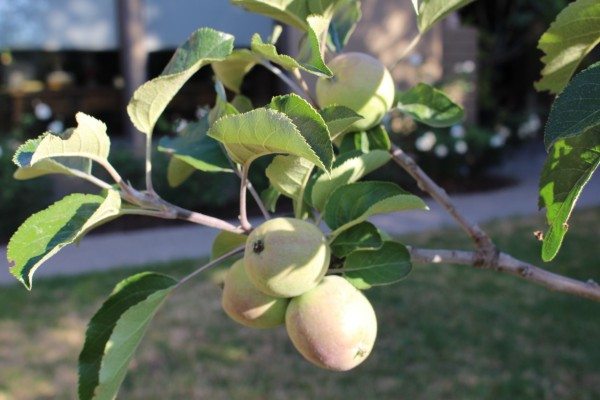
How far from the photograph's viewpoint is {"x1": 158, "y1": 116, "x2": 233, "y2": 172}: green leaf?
3.19 feet

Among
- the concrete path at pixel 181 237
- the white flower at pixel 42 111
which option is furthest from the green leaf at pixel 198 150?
the white flower at pixel 42 111

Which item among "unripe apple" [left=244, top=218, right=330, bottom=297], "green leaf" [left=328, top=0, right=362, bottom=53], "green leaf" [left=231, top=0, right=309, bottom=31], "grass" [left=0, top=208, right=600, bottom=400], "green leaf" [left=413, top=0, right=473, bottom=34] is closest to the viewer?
"unripe apple" [left=244, top=218, right=330, bottom=297]

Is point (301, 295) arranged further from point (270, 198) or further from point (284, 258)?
point (270, 198)

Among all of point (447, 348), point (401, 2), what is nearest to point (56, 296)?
point (447, 348)

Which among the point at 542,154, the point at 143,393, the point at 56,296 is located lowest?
the point at 542,154

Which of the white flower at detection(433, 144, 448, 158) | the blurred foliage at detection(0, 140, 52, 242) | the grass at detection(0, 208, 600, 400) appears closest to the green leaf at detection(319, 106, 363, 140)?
the grass at detection(0, 208, 600, 400)

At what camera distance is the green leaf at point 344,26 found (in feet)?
3.74

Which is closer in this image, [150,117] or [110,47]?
[150,117]

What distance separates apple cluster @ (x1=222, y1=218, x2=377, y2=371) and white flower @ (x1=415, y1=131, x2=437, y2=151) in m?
6.43

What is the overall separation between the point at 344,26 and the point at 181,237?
4.97m

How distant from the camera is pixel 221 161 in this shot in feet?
3.26

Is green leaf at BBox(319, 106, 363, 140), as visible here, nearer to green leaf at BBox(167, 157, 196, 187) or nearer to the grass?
green leaf at BBox(167, 157, 196, 187)

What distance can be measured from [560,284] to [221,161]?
46cm

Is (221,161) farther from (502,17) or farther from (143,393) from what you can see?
(502,17)
